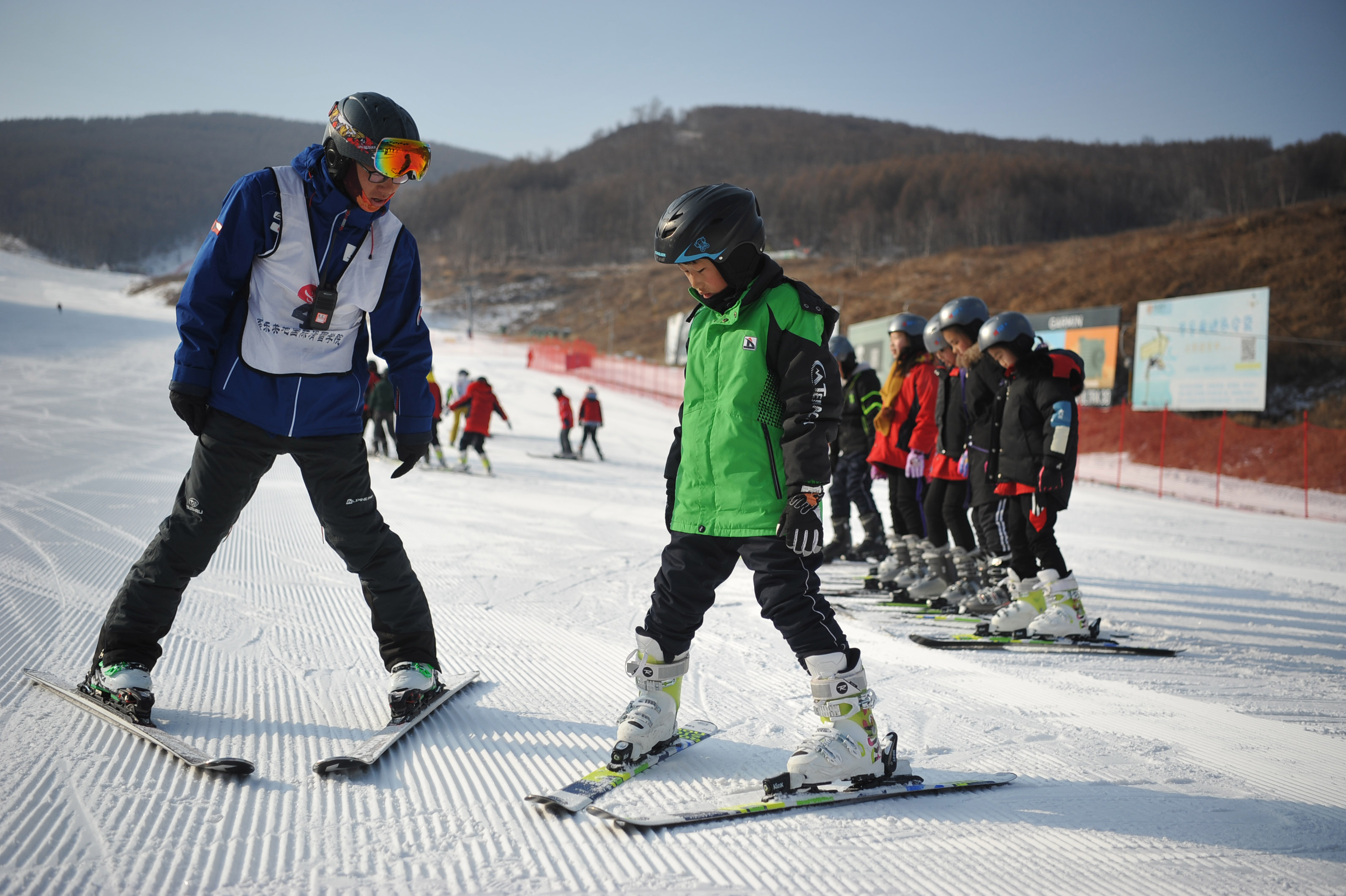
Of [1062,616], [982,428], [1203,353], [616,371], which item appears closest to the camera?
[1062,616]

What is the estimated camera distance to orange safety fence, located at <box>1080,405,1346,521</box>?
562 inches

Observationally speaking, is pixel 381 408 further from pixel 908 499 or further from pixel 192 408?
pixel 192 408

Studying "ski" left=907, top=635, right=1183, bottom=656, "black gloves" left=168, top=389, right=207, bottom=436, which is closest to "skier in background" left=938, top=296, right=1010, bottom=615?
"ski" left=907, top=635, right=1183, bottom=656

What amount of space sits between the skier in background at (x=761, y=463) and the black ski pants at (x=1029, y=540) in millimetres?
2893

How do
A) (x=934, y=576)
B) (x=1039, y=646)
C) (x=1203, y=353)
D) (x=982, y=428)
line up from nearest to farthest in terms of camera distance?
(x=1039, y=646) → (x=982, y=428) → (x=934, y=576) → (x=1203, y=353)

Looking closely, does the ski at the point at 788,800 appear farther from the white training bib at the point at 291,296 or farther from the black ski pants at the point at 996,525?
the black ski pants at the point at 996,525

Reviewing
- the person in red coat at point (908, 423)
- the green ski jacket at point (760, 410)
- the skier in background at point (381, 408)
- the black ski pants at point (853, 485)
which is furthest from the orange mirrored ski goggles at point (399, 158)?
the skier in background at point (381, 408)

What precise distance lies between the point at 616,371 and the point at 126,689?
3510 centimetres

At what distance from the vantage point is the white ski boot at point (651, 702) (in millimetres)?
2475

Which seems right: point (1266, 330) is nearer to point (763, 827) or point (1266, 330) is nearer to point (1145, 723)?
point (1145, 723)

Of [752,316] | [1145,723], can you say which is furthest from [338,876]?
[1145,723]

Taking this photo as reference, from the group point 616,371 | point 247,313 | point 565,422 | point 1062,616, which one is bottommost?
point 1062,616

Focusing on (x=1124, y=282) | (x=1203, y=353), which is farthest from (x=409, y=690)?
(x=1124, y=282)

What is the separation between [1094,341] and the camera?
21844mm
